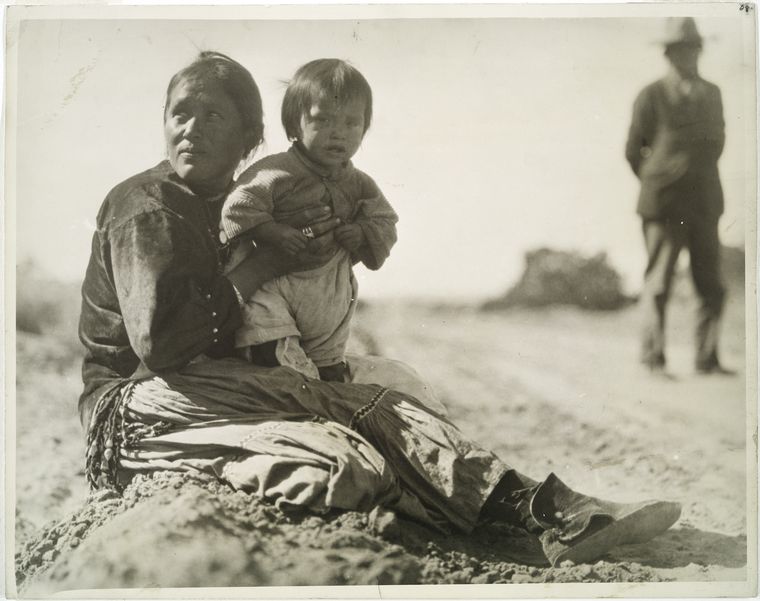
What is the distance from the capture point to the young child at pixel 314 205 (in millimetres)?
3998

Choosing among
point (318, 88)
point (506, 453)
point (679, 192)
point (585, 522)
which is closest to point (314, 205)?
point (318, 88)

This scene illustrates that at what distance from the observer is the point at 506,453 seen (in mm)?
4094

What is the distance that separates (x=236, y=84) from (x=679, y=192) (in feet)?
5.73

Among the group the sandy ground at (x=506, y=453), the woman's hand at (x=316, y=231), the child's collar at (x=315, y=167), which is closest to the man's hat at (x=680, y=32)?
the sandy ground at (x=506, y=453)

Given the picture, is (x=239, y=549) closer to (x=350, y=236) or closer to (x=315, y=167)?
(x=350, y=236)

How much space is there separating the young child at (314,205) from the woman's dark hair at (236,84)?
0.10 metres

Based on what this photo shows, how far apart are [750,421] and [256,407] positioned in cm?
188

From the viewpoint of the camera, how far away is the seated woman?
388cm

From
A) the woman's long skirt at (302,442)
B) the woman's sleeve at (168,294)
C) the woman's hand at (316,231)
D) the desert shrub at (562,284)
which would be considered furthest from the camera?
the desert shrub at (562,284)

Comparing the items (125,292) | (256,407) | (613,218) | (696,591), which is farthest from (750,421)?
(125,292)

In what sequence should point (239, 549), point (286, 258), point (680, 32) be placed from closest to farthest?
point (239, 549)
point (286, 258)
point (680, 32)

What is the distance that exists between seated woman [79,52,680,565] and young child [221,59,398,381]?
5cm

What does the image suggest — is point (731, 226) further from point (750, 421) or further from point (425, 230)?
point (425, 230)

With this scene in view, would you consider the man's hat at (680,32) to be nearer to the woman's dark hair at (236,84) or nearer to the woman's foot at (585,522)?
the woman's dark hair at (236,84)
